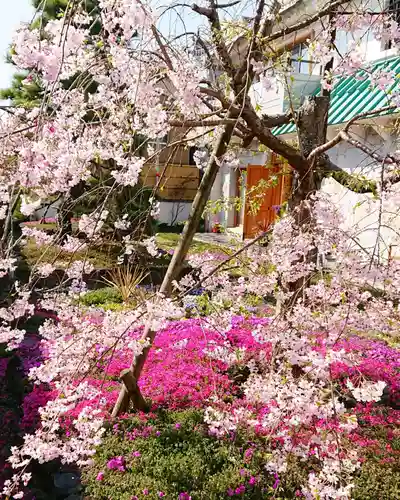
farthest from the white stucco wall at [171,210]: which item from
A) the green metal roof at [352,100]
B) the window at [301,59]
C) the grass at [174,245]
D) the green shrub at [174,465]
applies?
the green shrub at [174,465]

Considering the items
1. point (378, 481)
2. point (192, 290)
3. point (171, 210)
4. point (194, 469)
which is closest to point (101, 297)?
point (192, 290)

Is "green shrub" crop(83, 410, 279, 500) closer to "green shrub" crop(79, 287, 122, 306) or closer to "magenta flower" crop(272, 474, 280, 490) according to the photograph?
"magenta flower" crop(272, 474, 280, 490)

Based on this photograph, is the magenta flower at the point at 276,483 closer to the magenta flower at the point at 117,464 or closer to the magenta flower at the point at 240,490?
the magenta flower at the point at 240,490

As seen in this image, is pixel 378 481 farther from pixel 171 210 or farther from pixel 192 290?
pixel 171 210

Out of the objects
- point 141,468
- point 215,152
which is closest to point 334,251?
point 215,152

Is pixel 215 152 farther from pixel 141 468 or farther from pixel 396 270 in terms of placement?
pixel 141 468

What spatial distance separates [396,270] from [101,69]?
2.52 m

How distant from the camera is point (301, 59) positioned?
360 cm

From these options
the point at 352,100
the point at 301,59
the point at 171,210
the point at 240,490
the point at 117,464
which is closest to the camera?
the point at 240,490

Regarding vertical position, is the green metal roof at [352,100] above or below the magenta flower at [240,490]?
above

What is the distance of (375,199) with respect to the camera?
2943mm

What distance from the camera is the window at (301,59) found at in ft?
12.2

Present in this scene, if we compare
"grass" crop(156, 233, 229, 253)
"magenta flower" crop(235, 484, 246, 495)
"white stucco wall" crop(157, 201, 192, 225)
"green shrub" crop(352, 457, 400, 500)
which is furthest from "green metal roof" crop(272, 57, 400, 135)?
"white stucco wall" crop(157, 201, 192, 225)

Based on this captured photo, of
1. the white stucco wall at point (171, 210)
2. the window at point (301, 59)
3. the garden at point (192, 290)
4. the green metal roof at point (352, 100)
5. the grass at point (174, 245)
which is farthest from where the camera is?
the white stucco wall at point (171, 210)
